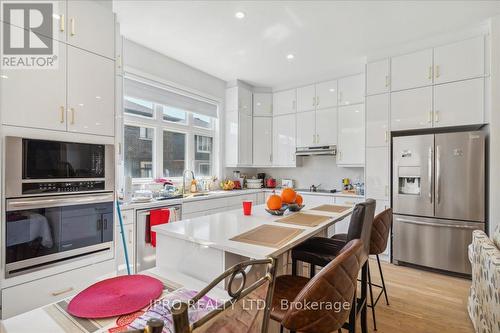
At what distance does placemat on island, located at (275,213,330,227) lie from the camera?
68.2 inches

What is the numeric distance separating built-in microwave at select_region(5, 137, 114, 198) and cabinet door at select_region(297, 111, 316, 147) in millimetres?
3196

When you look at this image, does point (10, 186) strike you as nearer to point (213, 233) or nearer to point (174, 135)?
point (213, 233)

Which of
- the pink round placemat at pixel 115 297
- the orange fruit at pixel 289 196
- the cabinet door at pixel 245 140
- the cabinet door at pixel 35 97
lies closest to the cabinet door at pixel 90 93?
the cabinet door at pixel 35 97

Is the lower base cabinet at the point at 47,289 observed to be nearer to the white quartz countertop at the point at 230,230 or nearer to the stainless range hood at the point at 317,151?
the white quartz countertop at the point at 230,230

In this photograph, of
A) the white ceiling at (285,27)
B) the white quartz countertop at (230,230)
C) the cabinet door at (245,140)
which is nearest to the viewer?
the white quartz countertop at (230,230)

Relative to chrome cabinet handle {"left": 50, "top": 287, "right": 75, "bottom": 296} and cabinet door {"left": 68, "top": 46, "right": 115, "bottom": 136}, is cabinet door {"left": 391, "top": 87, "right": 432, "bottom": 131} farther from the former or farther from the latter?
chrome cabinet handle {"left": 50, "top": 287, "right": 75, "bottom": 296}

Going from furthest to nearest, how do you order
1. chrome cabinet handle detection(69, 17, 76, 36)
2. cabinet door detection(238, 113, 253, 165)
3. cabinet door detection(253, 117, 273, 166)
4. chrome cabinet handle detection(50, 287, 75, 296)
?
cabinet door detection(253, 117, 273, 166) < cabinet door detection(238, 113, 253, 165) < chrome cabinet handle detection(69, 17, 76, 36) < chrome cabinet handle detection(50, 287, 75, 296)

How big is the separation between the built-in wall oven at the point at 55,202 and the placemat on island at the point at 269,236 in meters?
1.28

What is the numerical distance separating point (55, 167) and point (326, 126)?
3675 mm

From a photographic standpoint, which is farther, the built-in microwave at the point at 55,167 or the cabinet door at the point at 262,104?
the cabinet door at the point at 262,104

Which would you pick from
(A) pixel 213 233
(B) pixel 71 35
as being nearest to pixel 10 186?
(B) pixel 71 35

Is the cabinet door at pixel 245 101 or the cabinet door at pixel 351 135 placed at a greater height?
the cabinet door at pixel 245 101

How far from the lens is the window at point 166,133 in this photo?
329cm

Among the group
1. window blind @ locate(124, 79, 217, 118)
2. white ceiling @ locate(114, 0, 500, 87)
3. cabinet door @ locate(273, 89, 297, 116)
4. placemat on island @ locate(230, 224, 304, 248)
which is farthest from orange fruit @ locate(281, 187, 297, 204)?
cabinet door @ locate(273, 89, 297, 116)
